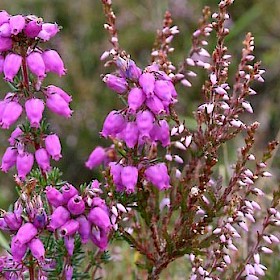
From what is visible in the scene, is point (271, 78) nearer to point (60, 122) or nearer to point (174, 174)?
point (60, 122)

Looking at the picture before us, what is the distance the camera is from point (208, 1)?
7543 millimetres

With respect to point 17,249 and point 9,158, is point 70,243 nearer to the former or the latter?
point 17,249

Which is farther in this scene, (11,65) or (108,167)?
(108,167)

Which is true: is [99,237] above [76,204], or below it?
below

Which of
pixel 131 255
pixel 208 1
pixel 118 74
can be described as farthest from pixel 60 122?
pixel 118 74

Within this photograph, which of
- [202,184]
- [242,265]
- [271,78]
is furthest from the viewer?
[271,78]

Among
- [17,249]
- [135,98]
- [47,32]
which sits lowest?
[17,249]

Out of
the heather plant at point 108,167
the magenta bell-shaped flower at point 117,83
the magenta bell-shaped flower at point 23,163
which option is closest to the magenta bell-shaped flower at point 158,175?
the heather plant at point 108,167

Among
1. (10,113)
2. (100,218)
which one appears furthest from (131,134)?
(10,113)

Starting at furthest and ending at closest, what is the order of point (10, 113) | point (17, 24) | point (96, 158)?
point (96, 158), point (10, 113), point (17, 24)

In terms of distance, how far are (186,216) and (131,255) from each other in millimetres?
1849

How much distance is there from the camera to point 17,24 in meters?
2.23

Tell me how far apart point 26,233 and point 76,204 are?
178 millimetres

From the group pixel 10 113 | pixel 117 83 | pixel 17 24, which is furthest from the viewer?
pixel 117 83
